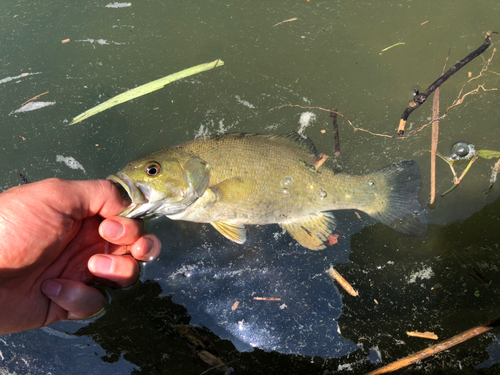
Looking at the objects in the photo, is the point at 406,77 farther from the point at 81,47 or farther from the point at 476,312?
the point at 81,47

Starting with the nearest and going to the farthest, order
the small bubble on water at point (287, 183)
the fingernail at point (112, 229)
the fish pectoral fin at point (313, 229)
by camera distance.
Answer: the fingernail at point (112, 229) → the small bubble on water at point (287, 183) → the fish pectoral fin at point (313, 229)

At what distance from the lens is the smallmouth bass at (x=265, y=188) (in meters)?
2.38

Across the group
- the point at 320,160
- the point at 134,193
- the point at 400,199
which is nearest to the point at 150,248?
the point at 134,193

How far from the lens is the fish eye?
227 centimetres

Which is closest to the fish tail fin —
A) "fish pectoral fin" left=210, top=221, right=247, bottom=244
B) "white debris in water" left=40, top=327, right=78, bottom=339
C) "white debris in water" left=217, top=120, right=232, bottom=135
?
"fish pectoral fin" left=210, top=221, right=247, bottom=244

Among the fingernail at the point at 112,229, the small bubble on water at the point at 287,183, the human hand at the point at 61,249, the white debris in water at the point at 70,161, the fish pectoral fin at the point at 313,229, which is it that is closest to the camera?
the human hand at the point at 61,249

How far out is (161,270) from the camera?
2.85 m

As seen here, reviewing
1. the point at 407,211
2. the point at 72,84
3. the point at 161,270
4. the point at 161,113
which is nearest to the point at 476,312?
the point at 407,211

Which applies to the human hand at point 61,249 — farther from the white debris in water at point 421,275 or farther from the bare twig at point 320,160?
the white debris in water at point 421,275

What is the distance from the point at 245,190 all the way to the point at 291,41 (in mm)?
1808

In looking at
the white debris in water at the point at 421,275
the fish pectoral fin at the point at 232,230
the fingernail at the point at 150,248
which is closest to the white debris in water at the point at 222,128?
the fish pectoral fin at the point at 232,230

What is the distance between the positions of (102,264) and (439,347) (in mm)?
3255

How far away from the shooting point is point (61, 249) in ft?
8.06

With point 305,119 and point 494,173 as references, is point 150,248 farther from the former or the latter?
point 494,173
